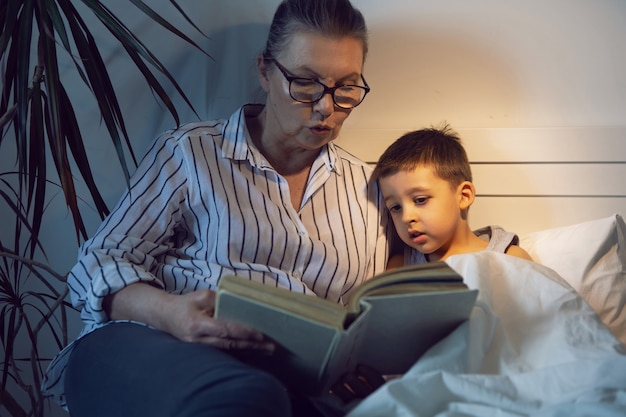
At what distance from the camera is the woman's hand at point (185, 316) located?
102 centimetres

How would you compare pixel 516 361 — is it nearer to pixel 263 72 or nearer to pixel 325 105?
pixel 325 105

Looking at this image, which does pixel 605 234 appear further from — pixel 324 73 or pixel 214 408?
pixel 214 408

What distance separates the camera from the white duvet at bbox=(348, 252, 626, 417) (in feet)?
3.12

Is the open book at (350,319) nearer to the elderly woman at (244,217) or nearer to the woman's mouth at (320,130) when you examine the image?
the elderly woman at (244,217)

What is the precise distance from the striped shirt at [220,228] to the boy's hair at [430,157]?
0.45 ft

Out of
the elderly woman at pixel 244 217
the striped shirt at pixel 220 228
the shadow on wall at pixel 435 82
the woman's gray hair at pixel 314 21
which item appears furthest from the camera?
the shadow on wall at pixel 435 82

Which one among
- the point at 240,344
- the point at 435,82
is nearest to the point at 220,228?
the point at 240,344

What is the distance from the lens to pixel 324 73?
56.4 inches

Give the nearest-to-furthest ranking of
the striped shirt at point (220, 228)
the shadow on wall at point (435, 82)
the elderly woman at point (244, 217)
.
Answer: the elderly woman at point (244, 217) → the striped shirt at point (220, 228) → the shadow on wall at point (435, 82)

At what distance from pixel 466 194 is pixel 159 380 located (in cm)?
95

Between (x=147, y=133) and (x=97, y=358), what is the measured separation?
92 cm

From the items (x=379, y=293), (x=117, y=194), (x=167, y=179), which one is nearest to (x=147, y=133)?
(x=117, y=194)

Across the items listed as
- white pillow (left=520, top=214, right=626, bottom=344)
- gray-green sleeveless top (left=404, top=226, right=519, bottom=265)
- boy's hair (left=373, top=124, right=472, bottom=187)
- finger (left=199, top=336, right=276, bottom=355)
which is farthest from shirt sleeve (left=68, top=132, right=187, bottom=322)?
white pillow (left=520, top=214, right=626, bottom=344)

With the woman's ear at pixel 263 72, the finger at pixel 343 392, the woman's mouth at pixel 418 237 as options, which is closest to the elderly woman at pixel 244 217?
the woman's ear at pixel 263 72
